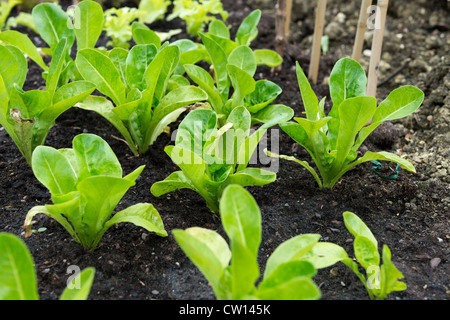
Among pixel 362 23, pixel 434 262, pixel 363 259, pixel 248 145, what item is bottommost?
pixel 434 262

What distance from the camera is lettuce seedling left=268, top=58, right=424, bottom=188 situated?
1.75 meters

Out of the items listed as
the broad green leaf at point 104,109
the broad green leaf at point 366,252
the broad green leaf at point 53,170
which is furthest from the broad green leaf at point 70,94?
the broad green leaf at point 366,252

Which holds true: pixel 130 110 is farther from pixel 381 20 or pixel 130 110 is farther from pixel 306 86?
pixel 381 20

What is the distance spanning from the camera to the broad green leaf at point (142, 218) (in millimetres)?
1602

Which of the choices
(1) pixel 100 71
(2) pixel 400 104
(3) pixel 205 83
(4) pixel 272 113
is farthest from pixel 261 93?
(1) pixel 100 71

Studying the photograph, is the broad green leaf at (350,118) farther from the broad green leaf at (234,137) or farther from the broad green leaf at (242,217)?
the broad green leaf at (242,217)

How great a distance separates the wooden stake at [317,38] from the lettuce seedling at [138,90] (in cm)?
89

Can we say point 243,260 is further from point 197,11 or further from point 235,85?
point 197,11

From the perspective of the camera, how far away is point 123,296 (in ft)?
4.94

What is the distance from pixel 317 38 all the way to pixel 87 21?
120cm

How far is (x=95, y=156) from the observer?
159 centimetres
